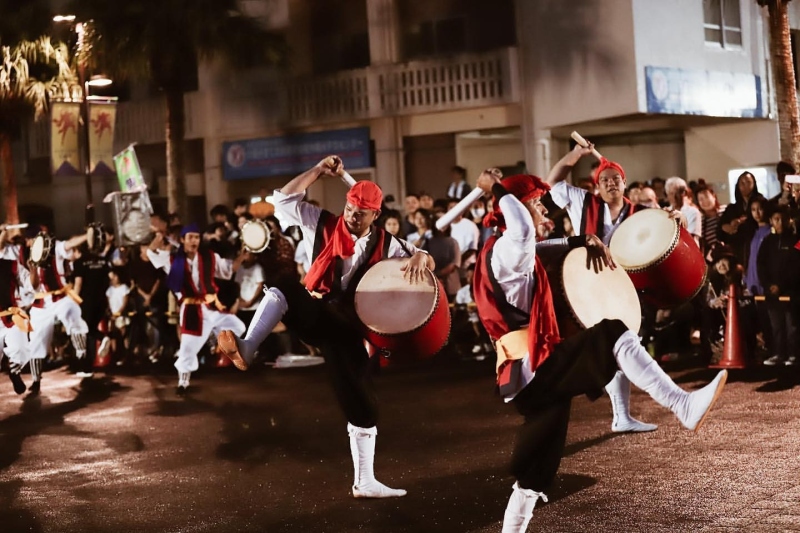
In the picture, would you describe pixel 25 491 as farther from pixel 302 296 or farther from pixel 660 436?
pixel 660 436

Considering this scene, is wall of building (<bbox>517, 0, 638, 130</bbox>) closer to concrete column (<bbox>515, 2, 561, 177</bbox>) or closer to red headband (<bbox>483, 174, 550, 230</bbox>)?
concrete column (<bbox>515, 2, 561, 177</bbox>)

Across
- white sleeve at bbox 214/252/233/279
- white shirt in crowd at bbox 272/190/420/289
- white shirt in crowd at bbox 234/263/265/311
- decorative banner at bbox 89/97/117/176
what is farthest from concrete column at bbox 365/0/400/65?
white shirt in crowd at bbox 272/190/420/289

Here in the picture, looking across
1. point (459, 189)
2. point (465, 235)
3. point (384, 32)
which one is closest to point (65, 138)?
point (384, 32)

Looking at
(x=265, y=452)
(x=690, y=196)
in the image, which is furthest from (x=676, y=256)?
(x=690, y=196)

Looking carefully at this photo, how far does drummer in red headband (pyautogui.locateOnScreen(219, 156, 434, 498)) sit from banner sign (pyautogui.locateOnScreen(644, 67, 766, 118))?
48.8ft

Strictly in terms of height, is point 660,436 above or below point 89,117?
below

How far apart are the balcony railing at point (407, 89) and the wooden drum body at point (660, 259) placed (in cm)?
1582

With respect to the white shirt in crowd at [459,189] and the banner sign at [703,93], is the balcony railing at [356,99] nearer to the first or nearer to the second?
the banner sign at [703,93]

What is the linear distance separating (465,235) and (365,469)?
28.4 ft

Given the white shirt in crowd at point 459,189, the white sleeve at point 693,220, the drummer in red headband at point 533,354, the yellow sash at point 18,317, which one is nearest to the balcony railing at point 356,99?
the white shirt in crowd at point 459,189

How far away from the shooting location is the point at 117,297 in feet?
58.0

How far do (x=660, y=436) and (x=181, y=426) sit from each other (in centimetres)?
444

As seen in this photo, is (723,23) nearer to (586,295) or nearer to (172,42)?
(172,42)

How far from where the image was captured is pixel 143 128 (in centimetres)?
2930
